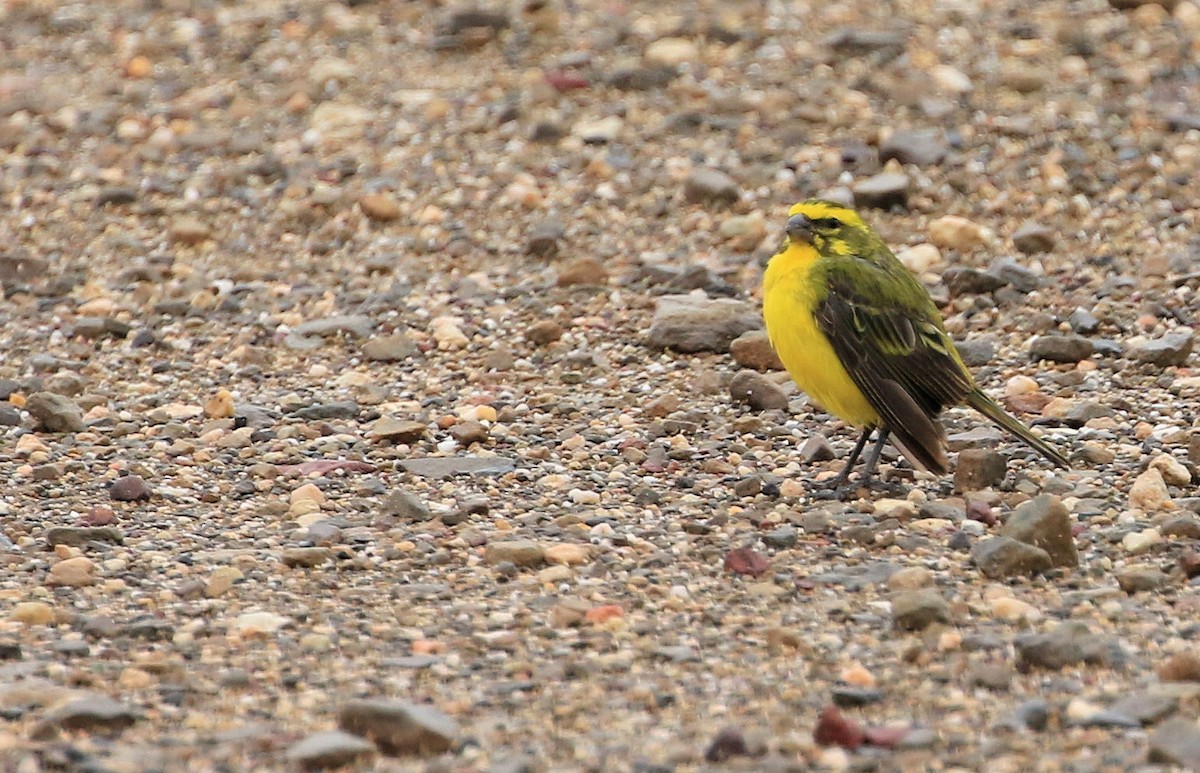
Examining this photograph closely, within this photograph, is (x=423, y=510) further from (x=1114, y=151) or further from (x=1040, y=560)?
(x=1114, y=151)

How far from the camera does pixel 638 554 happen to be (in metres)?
5.80

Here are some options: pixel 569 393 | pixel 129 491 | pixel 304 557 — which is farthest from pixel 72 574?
pixel 569 393

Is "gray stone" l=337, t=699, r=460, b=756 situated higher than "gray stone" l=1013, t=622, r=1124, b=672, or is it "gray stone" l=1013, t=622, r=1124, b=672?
"gray stone" l=337, t=699, r=460, b=756

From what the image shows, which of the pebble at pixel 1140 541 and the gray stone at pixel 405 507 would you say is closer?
the pebble at pixel 1140 541

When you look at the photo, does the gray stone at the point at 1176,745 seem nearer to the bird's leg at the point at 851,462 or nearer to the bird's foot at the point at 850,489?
the bird's foot at the point at 850,489

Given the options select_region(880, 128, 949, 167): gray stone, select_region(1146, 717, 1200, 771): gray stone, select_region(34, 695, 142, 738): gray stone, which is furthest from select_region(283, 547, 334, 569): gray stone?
select_region(880, 128, 949, 167): gray stone

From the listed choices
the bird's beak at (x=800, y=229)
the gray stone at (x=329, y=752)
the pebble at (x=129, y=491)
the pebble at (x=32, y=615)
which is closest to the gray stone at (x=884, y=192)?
the bird's beak at (x=800, y=229)

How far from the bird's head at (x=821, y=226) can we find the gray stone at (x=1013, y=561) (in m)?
1.68

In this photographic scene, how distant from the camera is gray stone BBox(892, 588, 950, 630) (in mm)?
5031

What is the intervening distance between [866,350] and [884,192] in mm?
2827

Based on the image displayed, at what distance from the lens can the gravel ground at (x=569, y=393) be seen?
4613 millimetres

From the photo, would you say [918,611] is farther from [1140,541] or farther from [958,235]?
[958,235]

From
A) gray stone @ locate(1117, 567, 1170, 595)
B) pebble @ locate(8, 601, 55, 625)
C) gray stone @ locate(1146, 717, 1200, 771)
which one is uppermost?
pebble @ locate(8, 601, 55, 625)

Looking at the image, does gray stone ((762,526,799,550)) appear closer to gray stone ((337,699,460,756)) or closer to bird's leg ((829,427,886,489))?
bird's leg ((829,427,886,489))
